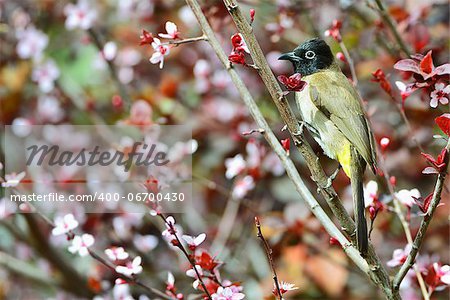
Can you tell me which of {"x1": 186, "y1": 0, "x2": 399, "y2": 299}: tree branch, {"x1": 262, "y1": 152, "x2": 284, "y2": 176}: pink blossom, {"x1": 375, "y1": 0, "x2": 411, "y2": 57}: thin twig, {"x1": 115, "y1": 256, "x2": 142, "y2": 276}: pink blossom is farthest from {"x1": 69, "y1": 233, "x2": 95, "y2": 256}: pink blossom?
{"x1": 262, "y1": 152, "x2": 284, "y2": 176}: pink blossom

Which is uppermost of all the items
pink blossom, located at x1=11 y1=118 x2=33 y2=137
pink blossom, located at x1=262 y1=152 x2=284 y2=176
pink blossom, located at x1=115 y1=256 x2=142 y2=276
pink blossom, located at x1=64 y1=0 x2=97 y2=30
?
pink blossom, located at x1=64 y1=0 x2=97 y2=30

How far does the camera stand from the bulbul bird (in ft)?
5.60

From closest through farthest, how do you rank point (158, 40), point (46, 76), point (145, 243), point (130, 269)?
1. point (158, 40)
2. point (130, 269)
3. point (145, 243)
4. point (46, 76)

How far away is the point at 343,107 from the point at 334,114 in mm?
29

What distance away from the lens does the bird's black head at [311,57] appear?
1811mm

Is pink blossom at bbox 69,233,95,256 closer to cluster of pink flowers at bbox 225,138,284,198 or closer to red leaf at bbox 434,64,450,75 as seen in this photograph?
cluster of pink flowers at bbox 225,138,284,198

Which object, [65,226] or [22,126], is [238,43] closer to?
[65,226]

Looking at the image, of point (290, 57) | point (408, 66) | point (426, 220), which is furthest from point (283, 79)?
point (290, 57)

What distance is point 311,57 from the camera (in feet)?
6.00

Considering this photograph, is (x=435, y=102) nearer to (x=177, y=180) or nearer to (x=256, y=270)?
(x=177, y=180)

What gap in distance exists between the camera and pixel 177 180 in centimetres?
238

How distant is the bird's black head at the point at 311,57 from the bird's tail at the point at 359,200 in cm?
27

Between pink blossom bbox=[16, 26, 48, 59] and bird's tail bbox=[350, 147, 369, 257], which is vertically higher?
pink blossom bbox=[16, 26, 48, 59]

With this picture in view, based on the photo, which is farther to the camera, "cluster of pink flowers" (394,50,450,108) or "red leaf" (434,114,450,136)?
"cluster of pink flowers" (394,50,450,108)
